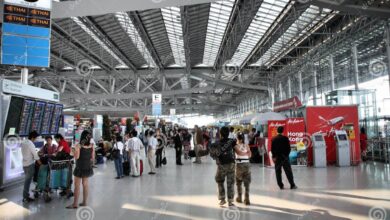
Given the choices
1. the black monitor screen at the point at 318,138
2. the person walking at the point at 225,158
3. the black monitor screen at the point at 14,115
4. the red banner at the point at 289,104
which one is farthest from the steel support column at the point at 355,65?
the black monitor screen at the point at 14,115

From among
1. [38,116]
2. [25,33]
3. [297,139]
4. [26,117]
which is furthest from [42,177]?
[297,139]

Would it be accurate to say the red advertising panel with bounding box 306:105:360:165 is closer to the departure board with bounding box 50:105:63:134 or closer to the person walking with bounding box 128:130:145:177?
the person walking with bounding box 128:130:145:177

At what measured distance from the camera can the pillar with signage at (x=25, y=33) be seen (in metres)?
9.63

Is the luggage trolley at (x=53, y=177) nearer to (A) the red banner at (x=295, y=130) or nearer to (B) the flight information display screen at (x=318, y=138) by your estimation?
(A) the red banner at (x=295, y=130)

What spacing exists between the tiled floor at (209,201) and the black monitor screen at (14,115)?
1.70 metres

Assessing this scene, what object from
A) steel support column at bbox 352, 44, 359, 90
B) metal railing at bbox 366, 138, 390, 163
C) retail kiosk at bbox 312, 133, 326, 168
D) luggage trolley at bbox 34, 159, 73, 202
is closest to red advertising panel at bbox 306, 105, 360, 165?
retail kiosk at bbox 312, 133, 326, 168

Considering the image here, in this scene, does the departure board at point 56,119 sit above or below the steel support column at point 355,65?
below

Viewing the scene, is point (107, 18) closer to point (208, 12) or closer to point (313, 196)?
point (208, 12)

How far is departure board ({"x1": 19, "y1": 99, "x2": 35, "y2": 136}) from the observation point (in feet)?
32.8

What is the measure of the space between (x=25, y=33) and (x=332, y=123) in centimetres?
1220

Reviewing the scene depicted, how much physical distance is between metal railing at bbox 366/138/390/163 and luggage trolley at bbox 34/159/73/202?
12.8 m

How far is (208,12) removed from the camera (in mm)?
16875

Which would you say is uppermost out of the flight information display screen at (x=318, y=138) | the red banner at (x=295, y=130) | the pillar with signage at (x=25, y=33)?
the pillar with signage at (x=25, y=33)

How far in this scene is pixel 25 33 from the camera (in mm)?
9891
